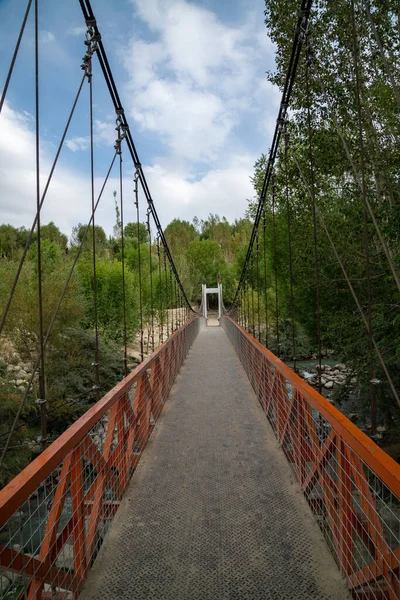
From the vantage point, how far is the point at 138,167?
16.0 ft

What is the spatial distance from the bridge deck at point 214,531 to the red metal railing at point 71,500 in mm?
89

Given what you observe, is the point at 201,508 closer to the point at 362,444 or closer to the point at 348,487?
the point at 348,487

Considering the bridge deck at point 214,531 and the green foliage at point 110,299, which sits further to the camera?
the green foliage at point 110,299

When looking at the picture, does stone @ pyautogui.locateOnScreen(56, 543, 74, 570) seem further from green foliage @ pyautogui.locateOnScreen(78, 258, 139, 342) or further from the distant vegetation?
green foliage @ pyautogui.locateOnScreen(78, 258, 139, 342)

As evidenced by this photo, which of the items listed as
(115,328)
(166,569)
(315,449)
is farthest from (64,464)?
(115,328)

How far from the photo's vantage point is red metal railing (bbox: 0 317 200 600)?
1055 mm

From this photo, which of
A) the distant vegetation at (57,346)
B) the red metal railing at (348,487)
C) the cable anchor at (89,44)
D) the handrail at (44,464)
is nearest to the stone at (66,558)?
the handrail at (44,464)

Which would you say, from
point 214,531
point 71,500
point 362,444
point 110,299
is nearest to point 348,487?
point 362,444

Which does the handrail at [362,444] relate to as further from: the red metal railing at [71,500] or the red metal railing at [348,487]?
the red metal railing at [71,500]

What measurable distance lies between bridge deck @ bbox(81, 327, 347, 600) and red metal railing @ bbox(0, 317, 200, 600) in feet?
0.29

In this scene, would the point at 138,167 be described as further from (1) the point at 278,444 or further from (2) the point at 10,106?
(1) the point at 278,444

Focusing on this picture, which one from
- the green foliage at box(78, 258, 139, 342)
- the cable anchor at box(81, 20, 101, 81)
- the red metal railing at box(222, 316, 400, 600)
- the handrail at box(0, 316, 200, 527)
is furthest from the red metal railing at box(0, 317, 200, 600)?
the green foliage at box(78, 258, 139, 342)

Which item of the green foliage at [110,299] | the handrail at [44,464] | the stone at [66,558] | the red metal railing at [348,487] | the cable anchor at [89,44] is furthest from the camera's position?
the green foliage at [110,299]

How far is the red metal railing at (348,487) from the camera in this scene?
1146 mm
